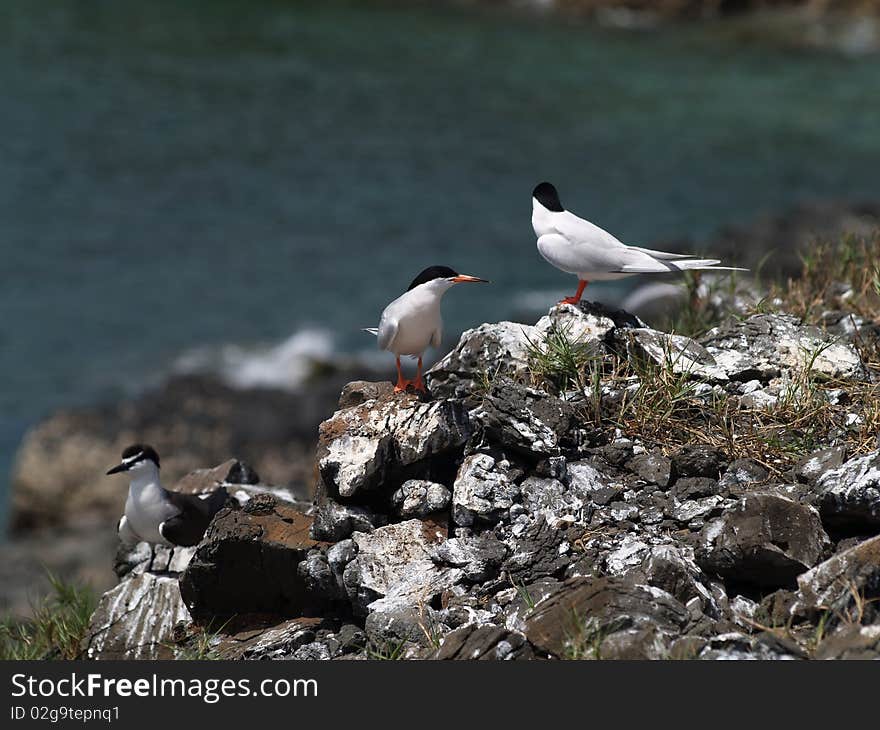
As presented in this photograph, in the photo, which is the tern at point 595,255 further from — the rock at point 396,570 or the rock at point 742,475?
the rock at point 396,570

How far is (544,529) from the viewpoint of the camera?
21.4 ft

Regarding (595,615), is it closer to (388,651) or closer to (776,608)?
(776,608)

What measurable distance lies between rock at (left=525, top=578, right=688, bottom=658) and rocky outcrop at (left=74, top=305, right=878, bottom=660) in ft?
0.04

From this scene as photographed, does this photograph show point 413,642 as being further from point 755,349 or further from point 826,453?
point 755,349

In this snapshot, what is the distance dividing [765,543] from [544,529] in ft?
4.04

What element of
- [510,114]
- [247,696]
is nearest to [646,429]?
[247,696]

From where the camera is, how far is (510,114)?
28188 millimetres

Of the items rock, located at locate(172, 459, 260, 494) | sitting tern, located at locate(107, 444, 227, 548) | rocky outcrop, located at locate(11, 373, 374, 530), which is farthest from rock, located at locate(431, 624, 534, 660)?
rocky outcrop, located at locate(11, 373, 374, 530)

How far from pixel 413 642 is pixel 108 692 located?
5.20 ft

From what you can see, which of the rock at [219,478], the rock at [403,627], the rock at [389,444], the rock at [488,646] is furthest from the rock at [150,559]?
the rock at [488,646]

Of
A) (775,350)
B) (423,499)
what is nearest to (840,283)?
(775,350)

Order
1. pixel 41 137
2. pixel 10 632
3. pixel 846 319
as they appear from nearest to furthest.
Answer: pixel 10 632, pixel 846 319, pixel 41 137

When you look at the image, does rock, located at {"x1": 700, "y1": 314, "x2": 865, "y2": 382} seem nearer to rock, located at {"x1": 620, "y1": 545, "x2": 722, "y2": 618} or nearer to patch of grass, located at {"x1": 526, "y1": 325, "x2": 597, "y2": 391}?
patch of grass, located at {"x1": 526, "y1": 325, "x2": 597, "y2": 391}

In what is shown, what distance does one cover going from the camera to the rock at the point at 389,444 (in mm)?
6820
